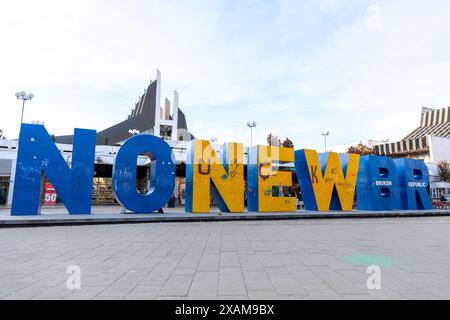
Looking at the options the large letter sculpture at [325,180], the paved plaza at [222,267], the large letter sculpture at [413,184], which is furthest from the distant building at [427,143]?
the paved plaza at [222,267]

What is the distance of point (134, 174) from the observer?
47.4ft

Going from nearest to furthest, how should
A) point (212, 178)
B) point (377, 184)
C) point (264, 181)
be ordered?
point (212, 178)
point (264, 181)
point (377, 184)

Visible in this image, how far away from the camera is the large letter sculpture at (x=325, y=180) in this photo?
1812 cm

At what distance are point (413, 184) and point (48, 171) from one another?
2295 cm

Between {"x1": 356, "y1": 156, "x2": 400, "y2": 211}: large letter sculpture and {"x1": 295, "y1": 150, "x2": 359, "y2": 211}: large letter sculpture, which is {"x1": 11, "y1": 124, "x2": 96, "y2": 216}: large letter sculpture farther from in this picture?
{"x1": 356, "y1": 156, "x2": 400, "y2": 211}: large letter sculpture

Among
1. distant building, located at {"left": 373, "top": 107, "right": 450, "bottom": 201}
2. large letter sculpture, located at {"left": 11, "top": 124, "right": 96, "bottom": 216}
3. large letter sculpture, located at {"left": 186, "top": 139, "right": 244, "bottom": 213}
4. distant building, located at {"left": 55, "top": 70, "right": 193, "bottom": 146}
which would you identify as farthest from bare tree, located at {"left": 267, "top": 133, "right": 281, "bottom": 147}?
large letter sculpture, located at {"left": 11, "top": 124, "right": 96, "bottom": 216}

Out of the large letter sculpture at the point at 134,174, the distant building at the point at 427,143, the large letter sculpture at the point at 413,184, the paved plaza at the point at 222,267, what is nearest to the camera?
the paved plaza at the point at 222,267

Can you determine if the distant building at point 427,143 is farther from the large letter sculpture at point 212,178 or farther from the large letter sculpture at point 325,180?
the large letter sculpture at point 212,178

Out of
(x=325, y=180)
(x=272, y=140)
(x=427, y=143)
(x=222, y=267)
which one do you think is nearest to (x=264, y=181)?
(x=325, y=180)

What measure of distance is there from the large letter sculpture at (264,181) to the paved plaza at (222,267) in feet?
29.1

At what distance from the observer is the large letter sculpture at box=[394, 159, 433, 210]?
20391mm

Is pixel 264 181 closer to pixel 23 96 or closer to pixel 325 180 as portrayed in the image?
pixel 325 180

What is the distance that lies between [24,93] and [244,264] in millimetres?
30763

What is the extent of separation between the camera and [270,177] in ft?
56.4
